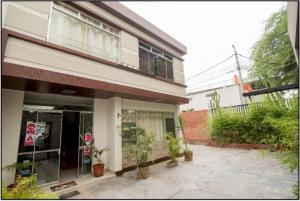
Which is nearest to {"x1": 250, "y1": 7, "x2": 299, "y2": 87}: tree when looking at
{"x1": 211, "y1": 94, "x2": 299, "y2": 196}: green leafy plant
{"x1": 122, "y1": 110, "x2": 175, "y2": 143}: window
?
{"x1": 211, "y1": 94, "x2": 299, "y2": 196}: green leafy plant

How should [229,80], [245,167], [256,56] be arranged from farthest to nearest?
[229,80] → [256,56] → [245,167]

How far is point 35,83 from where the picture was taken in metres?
4.38

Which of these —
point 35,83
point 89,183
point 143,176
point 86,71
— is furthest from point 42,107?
point 143,176

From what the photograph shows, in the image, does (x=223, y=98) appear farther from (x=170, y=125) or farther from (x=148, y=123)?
(x=148, y=123)

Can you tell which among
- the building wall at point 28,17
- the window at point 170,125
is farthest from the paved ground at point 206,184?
the building wall at point 28,17

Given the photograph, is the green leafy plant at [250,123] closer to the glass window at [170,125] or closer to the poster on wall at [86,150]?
the glass window at [170,125]

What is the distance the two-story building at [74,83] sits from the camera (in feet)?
14.0

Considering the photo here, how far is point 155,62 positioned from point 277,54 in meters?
6.63

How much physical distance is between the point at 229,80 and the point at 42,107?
64.2ft

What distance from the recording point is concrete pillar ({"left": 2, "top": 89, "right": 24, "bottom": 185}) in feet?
14.6

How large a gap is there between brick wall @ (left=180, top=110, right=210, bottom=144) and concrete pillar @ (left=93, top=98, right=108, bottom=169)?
25.1 ft

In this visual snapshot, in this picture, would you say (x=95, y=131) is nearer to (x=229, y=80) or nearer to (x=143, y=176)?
(x=143, y=176)

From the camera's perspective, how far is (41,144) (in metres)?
5.29

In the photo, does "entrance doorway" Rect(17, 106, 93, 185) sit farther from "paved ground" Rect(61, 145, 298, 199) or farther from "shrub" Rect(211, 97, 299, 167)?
"shrub" Rect(211, 97, 299, 167)
